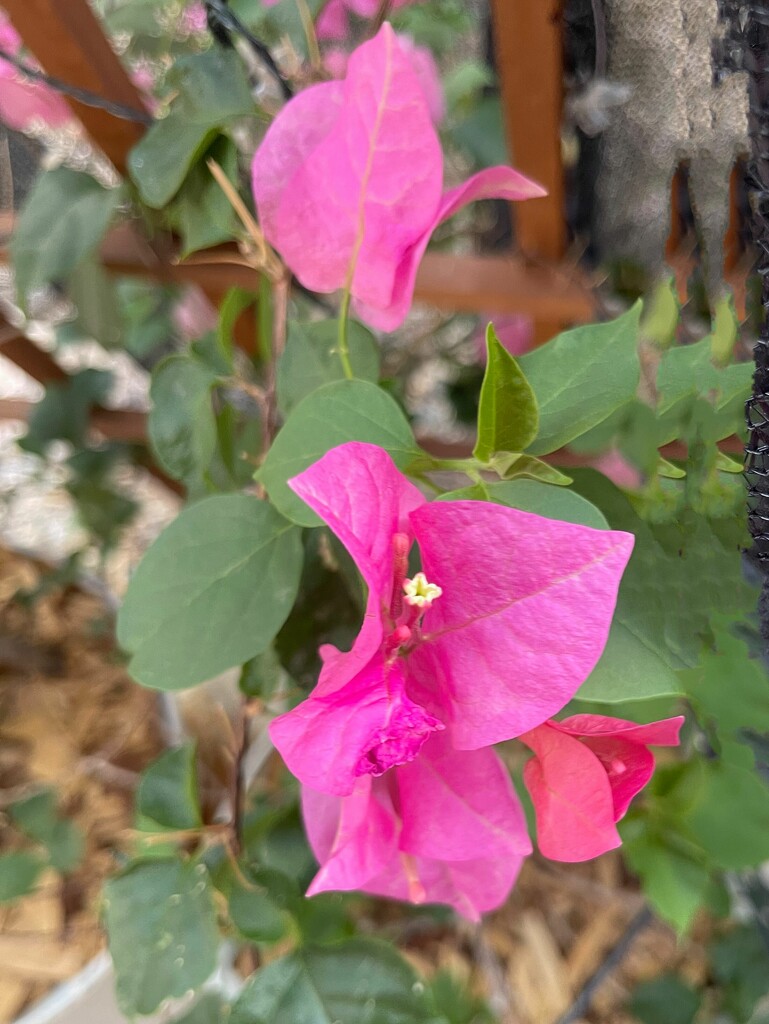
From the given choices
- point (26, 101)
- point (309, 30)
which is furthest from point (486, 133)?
point (26, 101)

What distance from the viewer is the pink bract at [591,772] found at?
0.17 meters

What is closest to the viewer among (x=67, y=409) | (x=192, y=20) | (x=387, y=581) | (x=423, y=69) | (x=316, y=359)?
(x=387, y=581)

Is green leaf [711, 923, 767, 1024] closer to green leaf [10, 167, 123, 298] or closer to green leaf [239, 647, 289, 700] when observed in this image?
green leaf [239, 647, 289, 700]

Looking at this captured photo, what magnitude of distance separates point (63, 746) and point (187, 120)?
1.83 ft

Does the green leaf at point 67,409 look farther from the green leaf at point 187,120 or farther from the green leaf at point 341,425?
the green leaf at point 341,425

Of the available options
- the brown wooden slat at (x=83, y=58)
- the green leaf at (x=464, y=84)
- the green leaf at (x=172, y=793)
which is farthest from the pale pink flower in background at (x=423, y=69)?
the green leaf at (x=172, y=793)

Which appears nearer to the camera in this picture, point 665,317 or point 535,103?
point 665,317

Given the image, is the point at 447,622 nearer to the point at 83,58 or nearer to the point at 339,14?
the point at 83,58

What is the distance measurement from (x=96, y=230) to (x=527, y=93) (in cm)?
22

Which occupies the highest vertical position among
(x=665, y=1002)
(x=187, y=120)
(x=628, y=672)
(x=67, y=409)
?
(x=187, y=120)

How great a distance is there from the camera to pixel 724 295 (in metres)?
0.20

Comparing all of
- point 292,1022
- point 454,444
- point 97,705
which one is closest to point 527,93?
point 454,444

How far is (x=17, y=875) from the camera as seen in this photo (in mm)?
483

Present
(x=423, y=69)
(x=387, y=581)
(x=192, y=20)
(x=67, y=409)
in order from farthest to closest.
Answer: (x=67, y=409) < (x=192, y=20) < (x=423, y=69) < (x=387, y=581)
